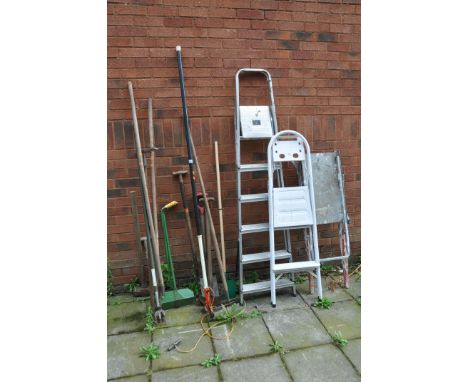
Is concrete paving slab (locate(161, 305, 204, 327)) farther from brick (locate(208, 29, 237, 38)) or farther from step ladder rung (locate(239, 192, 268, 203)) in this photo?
brick (locate(208, 29, 237, 38))

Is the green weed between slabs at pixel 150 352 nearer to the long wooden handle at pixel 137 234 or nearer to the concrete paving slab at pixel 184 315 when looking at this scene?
the concrete paving slab at pixel 184 315

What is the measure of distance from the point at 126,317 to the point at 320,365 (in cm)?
152

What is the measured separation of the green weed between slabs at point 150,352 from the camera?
221cm

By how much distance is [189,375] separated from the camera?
2061 millimetres

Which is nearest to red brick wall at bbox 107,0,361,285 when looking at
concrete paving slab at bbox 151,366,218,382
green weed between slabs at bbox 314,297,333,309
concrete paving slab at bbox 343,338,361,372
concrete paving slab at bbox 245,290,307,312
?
concrete paving slab at bbox 245,290,307,312

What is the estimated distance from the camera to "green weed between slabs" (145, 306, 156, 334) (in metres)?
2.48

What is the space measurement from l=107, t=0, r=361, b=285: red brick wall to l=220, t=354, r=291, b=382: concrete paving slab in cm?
108

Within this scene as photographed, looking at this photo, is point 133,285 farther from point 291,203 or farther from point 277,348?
point 291,203

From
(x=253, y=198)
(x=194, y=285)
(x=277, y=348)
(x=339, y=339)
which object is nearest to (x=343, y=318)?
(x=339, y=339)

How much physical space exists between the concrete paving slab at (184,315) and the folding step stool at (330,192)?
3.92ft

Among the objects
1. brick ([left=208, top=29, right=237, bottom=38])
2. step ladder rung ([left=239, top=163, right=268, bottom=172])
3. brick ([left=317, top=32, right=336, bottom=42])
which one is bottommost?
step ladder rung ([left=239, top=163, right=268, bottom=172])

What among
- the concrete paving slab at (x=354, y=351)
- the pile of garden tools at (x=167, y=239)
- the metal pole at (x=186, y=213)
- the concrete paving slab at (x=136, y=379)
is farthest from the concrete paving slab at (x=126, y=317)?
the concrete paving slab at (x=354, y=351)

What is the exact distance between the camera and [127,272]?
9.87 feet

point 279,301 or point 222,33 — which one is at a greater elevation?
point 222,33
